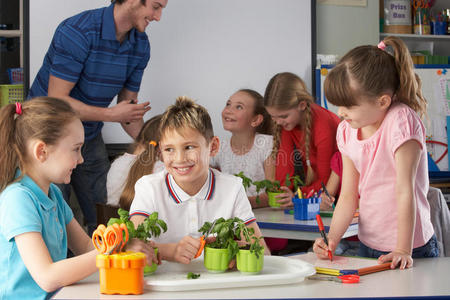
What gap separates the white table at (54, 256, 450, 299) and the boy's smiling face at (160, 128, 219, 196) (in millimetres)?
456

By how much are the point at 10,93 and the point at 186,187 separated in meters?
2.26

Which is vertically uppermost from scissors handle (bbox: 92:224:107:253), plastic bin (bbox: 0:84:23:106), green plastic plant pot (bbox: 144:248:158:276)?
plastic bin (bbox: 0:84:23:106)

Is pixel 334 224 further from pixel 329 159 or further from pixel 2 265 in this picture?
pixel 329 159

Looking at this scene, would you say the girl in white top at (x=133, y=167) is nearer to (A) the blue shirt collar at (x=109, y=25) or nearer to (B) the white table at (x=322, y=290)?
(A) the blue shirt collar at (x=109, y=25)

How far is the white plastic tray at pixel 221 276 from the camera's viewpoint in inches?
48.4

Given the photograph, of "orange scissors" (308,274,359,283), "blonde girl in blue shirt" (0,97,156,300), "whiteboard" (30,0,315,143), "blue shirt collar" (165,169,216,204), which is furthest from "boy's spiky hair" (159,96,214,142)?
"whiteboard" (30,0,315,143)

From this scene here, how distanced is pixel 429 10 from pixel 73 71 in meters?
3.12

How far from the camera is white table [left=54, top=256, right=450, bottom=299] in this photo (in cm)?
119

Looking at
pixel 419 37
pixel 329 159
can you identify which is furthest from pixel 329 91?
pixel 419 37

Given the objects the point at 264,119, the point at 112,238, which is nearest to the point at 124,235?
the point at 112,238

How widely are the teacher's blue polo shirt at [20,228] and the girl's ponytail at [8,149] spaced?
36 mm

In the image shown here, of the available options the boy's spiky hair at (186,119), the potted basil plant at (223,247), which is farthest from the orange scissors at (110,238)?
the boy's spiky hair at (186,119)

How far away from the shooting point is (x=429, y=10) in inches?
186

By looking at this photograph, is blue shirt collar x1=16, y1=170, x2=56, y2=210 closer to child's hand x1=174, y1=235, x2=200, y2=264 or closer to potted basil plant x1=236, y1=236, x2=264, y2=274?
child's hand x1=174, y1=235, x2=200, y2=264
